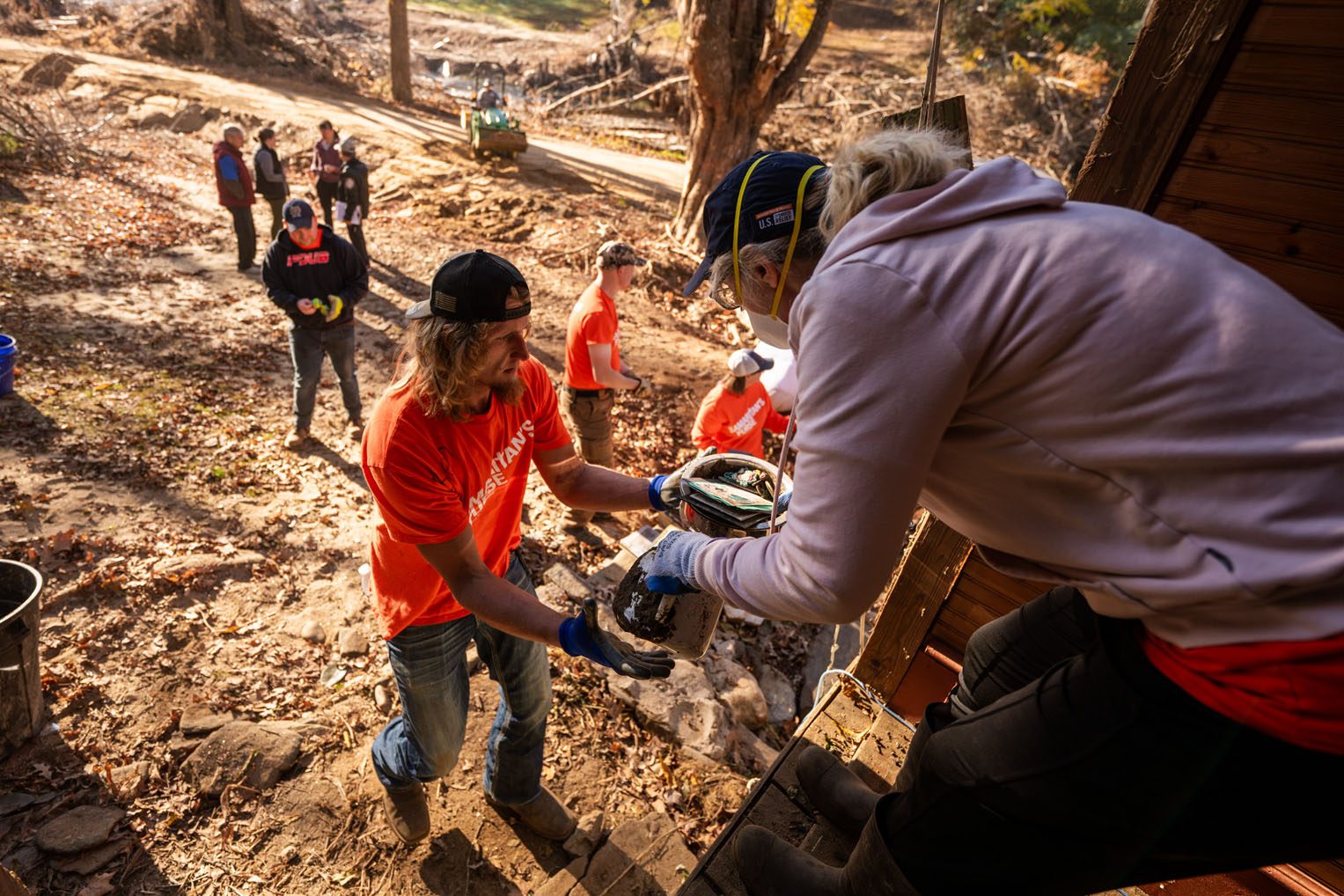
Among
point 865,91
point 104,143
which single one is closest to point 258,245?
point 104,143

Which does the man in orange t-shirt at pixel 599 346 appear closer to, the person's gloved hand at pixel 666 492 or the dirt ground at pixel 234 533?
the dirt ground at pixel 234 533

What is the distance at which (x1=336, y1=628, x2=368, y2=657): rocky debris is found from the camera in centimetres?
434

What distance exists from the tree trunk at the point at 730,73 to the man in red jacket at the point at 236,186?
22.2ft

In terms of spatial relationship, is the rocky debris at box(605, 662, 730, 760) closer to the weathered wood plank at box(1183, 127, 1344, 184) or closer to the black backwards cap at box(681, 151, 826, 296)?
the black backwards cap at box(681, 151, 826, 296)

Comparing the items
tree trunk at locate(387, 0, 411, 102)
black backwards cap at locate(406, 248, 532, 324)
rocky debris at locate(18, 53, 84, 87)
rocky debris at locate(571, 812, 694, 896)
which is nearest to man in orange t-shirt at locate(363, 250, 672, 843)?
black backwards cap at locate(406, 248, 532, 324)

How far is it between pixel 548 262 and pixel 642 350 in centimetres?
323

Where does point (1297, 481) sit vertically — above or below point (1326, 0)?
below

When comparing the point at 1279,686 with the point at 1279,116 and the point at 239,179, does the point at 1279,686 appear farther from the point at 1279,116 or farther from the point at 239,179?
the point at 239,179

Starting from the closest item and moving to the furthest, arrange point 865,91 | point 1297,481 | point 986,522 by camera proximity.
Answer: point 1297,481, point 986,522, point 865,91

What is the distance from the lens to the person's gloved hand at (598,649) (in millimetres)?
2115

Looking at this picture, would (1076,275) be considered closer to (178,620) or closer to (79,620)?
(178,620)

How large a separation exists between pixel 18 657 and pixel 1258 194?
5.27 meters

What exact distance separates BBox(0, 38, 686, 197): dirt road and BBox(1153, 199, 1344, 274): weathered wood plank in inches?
581

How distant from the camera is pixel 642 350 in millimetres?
9461
